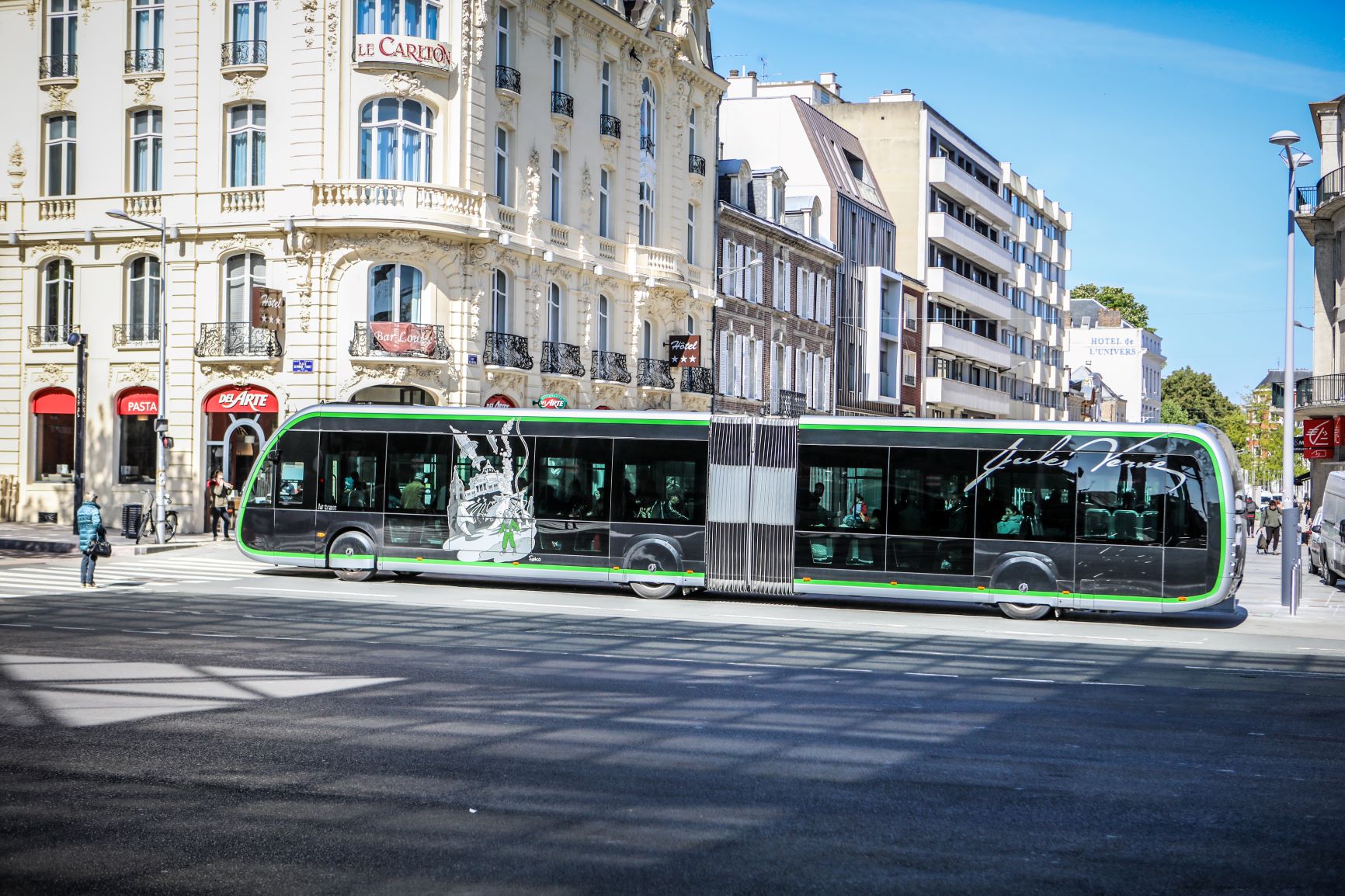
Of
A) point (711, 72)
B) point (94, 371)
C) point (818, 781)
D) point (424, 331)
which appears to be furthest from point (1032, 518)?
point (711, 72)

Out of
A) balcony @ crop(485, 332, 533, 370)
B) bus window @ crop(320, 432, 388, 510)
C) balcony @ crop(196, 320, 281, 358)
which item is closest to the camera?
bus window @ crop(320, 432, 388, 510)

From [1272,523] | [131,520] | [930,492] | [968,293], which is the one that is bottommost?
[1272,523]

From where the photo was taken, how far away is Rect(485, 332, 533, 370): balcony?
3847 centimetres

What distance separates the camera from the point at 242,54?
37.1 m

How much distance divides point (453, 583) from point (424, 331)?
11784mm

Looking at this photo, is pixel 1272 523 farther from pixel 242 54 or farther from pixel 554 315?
pixel 242 54

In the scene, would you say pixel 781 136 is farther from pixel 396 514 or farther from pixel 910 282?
pixel 396 514

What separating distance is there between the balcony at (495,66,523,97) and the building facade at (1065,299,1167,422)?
91.0m

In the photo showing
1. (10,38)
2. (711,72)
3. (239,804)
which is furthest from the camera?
(711,72)

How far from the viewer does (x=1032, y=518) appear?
22.4 meters

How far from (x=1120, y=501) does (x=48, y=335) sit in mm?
30004

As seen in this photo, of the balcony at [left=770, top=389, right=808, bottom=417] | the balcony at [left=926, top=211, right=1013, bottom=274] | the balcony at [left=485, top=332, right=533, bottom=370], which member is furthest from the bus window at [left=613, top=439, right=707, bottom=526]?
the balcony at [left=926, top=211, right=1013, bottom=274]
